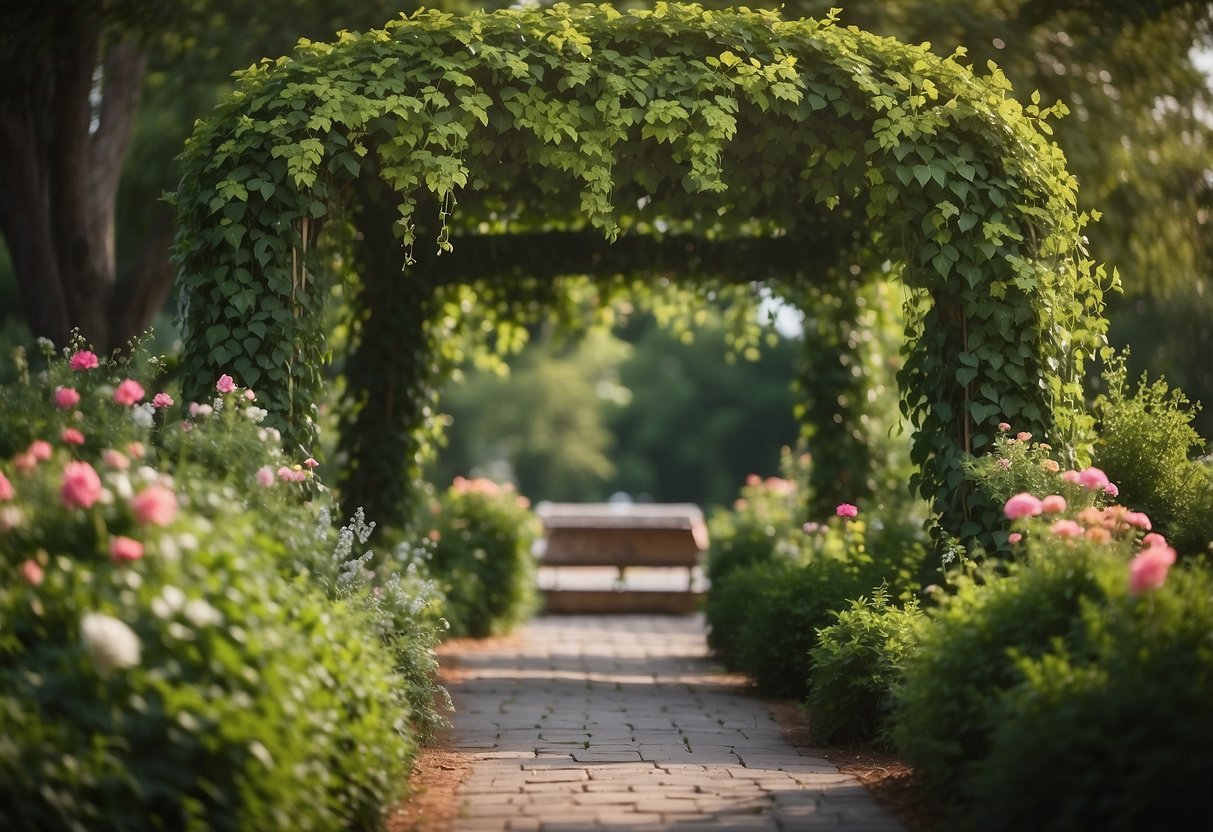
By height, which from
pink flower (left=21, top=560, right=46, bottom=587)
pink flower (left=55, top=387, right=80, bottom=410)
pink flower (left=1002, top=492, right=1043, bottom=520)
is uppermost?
pink flower (left=55, top=387, right=80, bottom=410)

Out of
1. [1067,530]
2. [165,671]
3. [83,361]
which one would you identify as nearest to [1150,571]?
[1067,530]

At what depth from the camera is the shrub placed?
151 inches

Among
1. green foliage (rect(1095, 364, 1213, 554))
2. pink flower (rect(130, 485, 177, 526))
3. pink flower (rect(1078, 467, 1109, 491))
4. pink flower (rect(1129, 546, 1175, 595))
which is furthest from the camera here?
green foliage (rect(1095, 364, 1213, 554))

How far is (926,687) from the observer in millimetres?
4879

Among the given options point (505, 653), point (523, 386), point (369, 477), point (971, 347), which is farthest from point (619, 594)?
point (523, 386)

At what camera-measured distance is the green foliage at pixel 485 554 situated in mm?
11922

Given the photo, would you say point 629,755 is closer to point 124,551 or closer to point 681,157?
point 124,551

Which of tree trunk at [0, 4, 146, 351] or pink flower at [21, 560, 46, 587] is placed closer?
pink flower at [21, 560, 46, 587]

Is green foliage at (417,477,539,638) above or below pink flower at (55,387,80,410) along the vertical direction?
below

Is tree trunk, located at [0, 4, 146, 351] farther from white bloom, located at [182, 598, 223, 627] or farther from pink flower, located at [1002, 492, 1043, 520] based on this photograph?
pink flower, located at [1002, 492, 1043, 520]

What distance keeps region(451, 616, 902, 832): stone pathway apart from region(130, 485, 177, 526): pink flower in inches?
64.7

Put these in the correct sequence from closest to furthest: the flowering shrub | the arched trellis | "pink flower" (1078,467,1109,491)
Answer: the flowering shrub, "pink flower" (1078,467,1109,491), the arched trellis

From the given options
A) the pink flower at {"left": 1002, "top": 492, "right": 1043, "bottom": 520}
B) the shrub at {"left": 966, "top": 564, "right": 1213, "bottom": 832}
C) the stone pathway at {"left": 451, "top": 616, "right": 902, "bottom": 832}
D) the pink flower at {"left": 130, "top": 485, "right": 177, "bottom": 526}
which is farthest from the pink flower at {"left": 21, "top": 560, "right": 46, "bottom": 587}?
the pink flower at {"left": 1002, "top": 492, "right": 1043, "bottom": 520}

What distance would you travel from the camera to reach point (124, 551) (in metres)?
3.94
